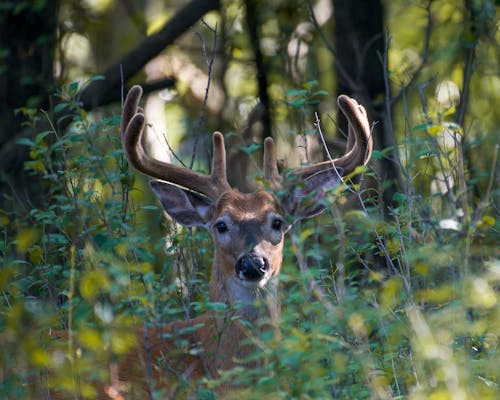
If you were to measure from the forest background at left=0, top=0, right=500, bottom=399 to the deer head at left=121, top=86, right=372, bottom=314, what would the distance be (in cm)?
16

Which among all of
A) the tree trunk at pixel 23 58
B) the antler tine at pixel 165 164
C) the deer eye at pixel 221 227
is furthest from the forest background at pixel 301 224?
the deer eye at pixel 221 227

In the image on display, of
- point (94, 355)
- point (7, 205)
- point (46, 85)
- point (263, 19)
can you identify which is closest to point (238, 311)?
point (94, 355)

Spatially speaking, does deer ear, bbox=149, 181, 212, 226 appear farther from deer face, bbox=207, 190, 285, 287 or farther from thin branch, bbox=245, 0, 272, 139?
thin branch, bbox=245, 0, 272, 139

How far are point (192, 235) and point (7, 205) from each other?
2.98m

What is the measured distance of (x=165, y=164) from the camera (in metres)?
6.61

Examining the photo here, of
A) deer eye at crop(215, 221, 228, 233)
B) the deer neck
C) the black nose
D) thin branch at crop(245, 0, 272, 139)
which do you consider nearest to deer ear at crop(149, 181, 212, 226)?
deer eye at crop(215, 221, 228, 233)

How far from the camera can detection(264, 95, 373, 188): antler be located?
6.25 metres

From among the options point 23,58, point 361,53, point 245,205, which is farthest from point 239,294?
point 23,58

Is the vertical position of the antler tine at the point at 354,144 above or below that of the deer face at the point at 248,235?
above

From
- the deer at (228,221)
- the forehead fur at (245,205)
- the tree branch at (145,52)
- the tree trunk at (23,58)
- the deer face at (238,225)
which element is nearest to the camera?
the deer at (228,221)

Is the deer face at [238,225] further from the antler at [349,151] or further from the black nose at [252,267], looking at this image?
the antler at [349,151]

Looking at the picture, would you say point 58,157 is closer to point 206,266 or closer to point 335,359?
point 206,266

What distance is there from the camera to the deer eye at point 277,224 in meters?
6.32

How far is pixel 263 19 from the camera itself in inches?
471
